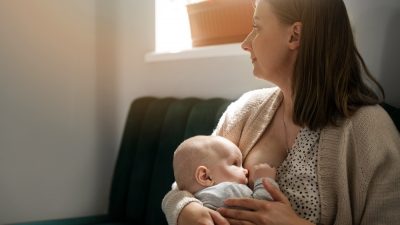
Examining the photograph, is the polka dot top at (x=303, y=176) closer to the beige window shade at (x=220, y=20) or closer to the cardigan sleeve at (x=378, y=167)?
the cardigan sleeve at (x=378, y=167)

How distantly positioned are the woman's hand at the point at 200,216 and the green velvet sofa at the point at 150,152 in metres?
0.64

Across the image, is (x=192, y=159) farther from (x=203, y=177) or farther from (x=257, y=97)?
(x=257, y=97)

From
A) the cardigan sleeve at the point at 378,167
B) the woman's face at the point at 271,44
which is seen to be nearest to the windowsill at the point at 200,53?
the woman's face at the point at 271,44

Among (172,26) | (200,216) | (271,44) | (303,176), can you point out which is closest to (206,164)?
(200,216)

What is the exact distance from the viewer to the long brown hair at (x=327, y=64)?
1.03m

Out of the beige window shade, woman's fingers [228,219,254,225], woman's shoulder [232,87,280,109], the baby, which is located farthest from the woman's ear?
the beige window shade

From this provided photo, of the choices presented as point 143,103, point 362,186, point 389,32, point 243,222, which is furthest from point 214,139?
point 143,103

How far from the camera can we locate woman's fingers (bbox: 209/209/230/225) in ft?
3.18

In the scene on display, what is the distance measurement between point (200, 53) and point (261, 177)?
3.21ft

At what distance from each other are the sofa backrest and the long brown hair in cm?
60

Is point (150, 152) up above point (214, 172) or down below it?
below

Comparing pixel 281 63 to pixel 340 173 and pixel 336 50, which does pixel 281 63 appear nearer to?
pixel 336 50

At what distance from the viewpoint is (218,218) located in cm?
98

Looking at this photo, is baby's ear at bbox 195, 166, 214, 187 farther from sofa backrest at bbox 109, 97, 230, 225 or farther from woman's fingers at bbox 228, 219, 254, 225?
sofa backrest at bbox 109, 97, 230, 225
